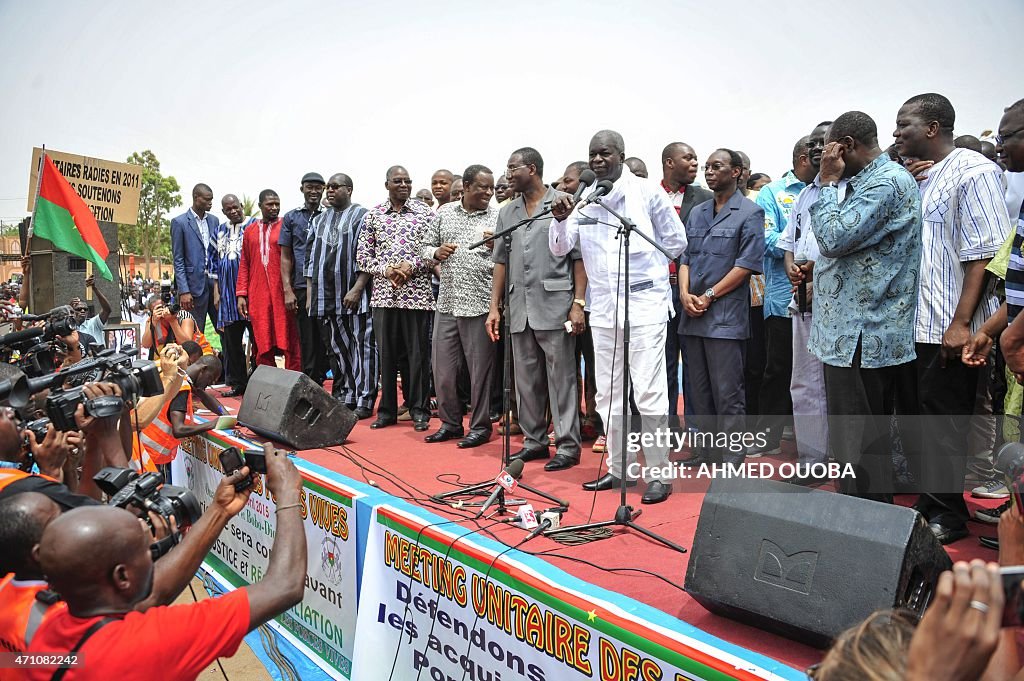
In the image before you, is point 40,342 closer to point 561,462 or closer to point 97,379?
point 97,379

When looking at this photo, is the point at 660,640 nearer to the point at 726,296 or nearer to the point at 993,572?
the point at 993,572

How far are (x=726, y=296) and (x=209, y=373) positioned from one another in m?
4.17

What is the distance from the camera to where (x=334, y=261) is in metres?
6.92

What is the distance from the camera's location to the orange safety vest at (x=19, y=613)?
1862mm

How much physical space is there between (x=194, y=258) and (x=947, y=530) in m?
8.19

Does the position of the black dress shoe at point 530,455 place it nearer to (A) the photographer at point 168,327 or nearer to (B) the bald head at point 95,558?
(B) the bald head at point 95,558

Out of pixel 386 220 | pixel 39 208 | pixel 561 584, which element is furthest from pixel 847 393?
pixel 39 208

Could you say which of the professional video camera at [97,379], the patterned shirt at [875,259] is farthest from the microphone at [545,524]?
the professional video camera at [97,379]

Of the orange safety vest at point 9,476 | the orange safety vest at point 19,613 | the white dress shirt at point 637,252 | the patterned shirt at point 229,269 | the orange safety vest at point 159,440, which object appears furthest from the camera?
the patterned shirt at point 229,269

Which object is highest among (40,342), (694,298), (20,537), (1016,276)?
(1016,276)

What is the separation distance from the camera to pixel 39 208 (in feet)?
20.2

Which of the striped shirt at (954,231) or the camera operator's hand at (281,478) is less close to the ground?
the striped shirt at (954,231)

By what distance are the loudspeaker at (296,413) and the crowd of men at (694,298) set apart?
0.68 metres

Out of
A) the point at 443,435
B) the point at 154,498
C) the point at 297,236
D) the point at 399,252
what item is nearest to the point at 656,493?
the point at 443,435
